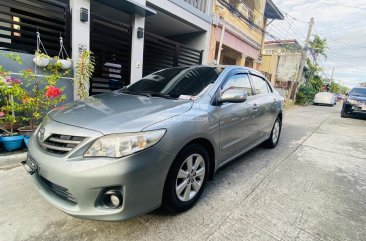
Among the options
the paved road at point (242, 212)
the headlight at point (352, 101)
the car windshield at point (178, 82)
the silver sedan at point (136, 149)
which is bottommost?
the paved road at point (242, 212)

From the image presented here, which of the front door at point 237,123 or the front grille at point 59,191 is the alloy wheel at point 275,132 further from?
the front grille at point 59,191

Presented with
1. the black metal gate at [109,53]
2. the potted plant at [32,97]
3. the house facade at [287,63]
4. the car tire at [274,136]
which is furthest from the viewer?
the house facade at [287,63]

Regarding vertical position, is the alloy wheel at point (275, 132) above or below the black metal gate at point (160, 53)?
below

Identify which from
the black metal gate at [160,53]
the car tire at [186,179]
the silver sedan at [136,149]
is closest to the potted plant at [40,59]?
the silver sedan at [136,149]

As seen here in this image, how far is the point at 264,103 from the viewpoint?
3910 mm

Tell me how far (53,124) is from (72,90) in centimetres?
303

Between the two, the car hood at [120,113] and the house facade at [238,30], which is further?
the house facade at [238,30]

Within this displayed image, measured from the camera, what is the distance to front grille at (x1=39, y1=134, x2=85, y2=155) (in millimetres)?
1822

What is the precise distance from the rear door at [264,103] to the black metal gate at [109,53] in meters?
3.58

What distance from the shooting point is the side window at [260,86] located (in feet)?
12.8

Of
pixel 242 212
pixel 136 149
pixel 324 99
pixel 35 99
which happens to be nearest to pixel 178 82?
pixel 136 149

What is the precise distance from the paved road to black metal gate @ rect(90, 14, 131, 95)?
3.26 meters

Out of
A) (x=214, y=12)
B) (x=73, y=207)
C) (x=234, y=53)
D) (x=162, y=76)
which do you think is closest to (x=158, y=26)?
(x=214, y=12)

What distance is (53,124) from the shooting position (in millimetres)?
2068
